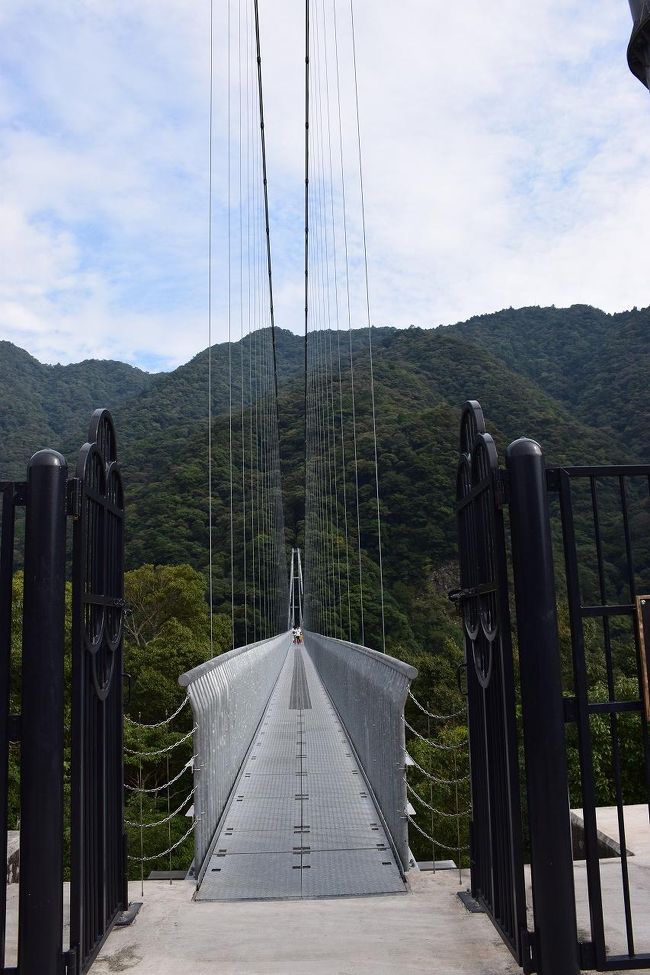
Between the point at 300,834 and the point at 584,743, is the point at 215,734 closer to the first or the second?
the point at 300,834

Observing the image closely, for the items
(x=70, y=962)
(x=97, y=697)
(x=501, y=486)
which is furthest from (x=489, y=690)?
(x=70, y=962)

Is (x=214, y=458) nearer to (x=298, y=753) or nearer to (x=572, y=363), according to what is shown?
(x=572, y=363)

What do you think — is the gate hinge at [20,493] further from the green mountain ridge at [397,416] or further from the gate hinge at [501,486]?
the green mountain ridge at [397,416]

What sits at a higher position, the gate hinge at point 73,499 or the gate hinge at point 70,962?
the gate hinge at point 73,499

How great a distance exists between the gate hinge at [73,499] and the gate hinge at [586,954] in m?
1.59

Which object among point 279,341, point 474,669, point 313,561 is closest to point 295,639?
point 313,561

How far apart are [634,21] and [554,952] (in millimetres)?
1992

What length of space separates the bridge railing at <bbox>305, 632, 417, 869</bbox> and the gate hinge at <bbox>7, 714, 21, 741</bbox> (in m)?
1.47

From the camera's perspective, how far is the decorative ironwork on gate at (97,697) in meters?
1.94

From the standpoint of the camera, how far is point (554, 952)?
183 centimetres

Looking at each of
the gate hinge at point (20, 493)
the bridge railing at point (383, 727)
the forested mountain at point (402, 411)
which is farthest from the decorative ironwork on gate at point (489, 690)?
the forested mountain at point (402, 411)

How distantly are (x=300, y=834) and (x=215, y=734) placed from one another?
0.58m

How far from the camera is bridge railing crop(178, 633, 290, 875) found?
3.11 m

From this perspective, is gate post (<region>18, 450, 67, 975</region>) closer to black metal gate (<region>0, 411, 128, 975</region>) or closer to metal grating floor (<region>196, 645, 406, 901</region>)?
black metal gate (<region>0, 411, 128, 975</region>)
